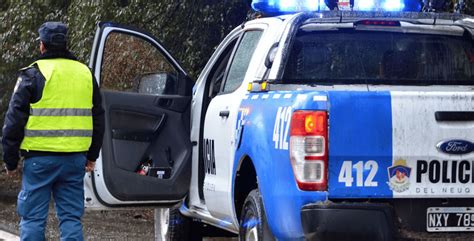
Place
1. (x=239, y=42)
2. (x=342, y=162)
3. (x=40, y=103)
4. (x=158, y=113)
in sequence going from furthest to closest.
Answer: (x=158, y=113) → (x=239, y=42) → (x=40, y=103) → (x=342, y=162)

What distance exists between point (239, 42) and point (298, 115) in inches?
76.5

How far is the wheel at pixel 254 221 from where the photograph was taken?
5.54m

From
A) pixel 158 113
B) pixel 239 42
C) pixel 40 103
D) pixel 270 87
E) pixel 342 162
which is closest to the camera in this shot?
pixel 342 162

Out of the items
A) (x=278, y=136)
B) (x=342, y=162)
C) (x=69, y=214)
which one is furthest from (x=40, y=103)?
(x=342, y=162)

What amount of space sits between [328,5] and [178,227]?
2422 millimetres

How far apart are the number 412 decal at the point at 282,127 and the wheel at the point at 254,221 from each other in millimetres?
447

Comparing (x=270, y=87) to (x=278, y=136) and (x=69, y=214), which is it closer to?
(x=278, y=136)

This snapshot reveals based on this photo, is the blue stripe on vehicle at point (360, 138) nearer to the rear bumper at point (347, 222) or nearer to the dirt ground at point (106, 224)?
the rear bumper at point (347, 222)

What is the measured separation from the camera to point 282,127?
5262 millimetres

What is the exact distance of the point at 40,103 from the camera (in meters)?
6.45

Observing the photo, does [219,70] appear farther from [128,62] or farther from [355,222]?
[128,62]

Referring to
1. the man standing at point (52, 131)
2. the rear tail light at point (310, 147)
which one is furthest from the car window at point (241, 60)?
the rear tail light at point (310, 147)

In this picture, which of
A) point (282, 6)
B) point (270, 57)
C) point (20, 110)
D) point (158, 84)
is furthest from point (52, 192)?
point (282, 6)

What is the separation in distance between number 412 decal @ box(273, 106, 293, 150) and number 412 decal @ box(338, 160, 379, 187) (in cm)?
33
